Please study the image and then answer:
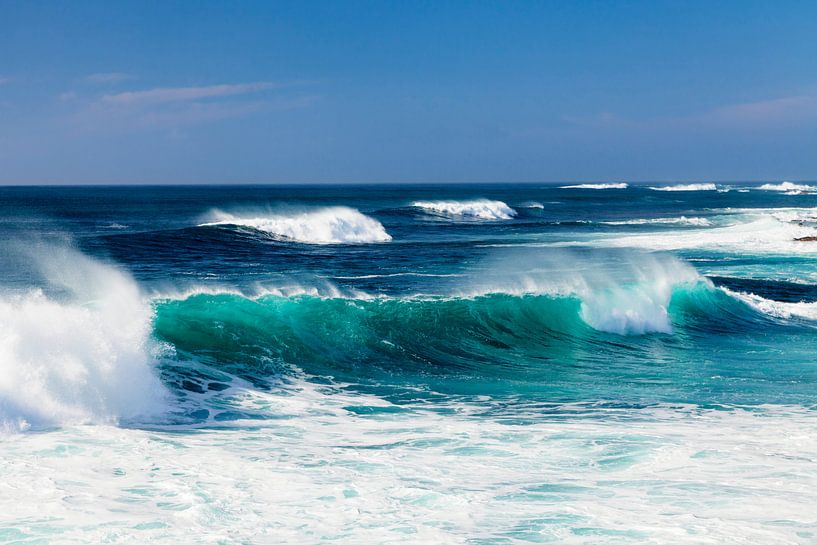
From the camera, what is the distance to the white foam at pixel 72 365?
8.95m

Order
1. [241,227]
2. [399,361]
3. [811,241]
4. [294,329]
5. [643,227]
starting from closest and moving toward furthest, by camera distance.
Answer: [399,361]
[294,329]
[811,241]
[241,227]
[643,227]

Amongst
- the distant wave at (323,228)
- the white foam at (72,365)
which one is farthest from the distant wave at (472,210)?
the white foam at (72,365)

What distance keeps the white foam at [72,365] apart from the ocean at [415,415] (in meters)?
0.03

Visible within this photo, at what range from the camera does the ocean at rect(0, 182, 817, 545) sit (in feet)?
20.6

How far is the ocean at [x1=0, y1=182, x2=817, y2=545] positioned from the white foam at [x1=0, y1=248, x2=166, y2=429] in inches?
1.3

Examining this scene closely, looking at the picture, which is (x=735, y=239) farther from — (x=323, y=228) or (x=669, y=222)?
(x=323, y=228)

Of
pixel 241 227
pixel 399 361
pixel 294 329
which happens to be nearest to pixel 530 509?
pixel 399 361

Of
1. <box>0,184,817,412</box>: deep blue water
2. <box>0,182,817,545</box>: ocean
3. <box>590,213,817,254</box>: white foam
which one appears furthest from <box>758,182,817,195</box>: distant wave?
<box>0,182,817,545</box>: ocean

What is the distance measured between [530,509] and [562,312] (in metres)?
11.6

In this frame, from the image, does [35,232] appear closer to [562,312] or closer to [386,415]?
[562,312]

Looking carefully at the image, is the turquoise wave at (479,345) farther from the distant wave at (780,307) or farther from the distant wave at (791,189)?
the distant wave at (791,189)

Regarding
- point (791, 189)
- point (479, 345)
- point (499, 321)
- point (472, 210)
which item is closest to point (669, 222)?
point (472, 210)

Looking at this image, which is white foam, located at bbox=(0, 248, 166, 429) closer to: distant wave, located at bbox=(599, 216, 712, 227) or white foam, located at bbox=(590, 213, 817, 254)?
white foam, located at bbox=(590, 213, 817, 254)

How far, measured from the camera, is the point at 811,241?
36.1 m
